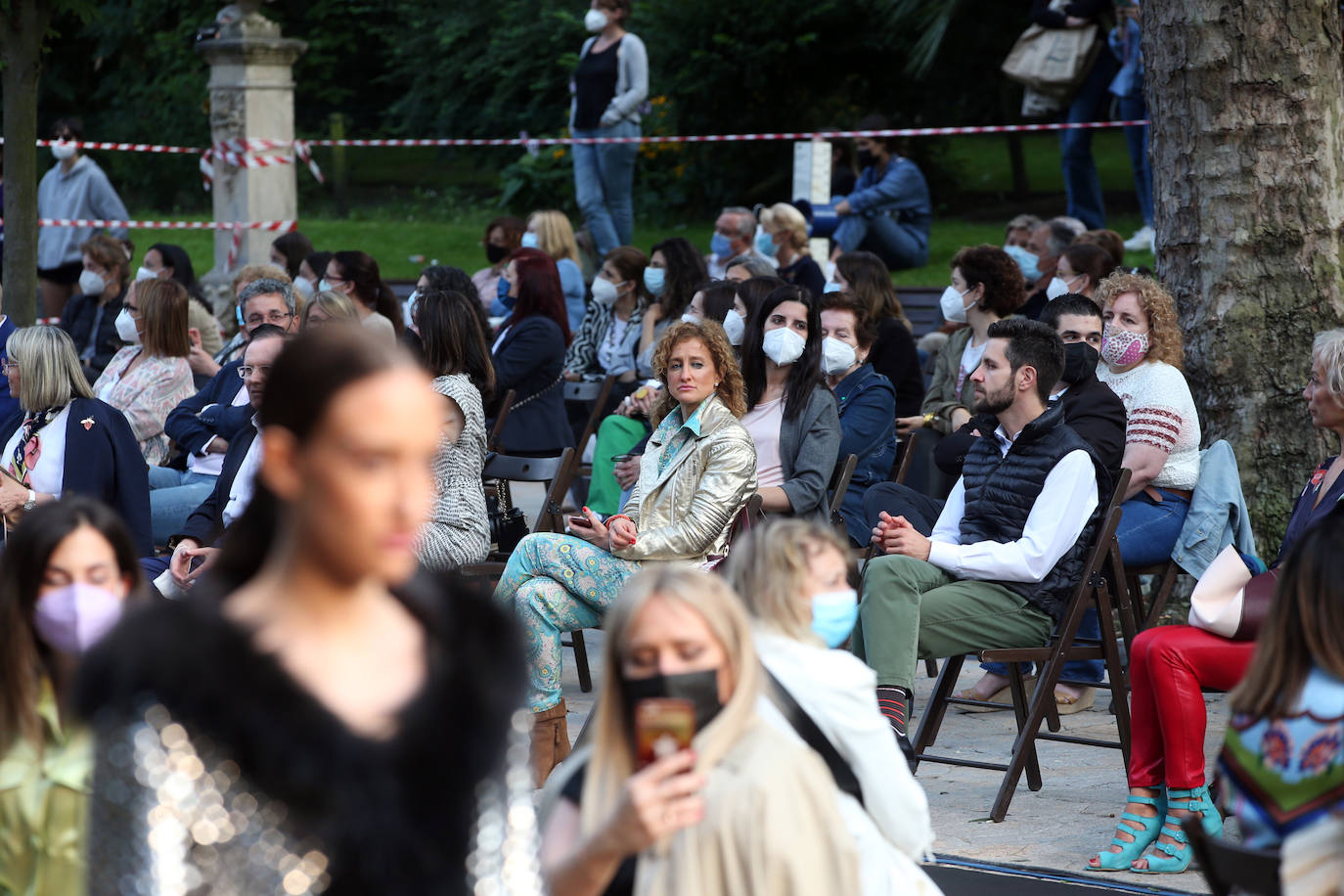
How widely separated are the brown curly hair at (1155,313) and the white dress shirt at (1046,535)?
101 centimetres

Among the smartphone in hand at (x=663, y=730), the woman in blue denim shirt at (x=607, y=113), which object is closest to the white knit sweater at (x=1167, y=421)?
the smartphone in hand at (x=663, y=730)

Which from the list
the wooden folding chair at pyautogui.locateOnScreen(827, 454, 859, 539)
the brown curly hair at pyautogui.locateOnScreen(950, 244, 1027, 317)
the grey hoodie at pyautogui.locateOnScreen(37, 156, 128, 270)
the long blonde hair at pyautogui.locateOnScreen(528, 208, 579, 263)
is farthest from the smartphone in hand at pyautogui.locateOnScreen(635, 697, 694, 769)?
the grey hoodie at pyautogui.locateOnScreen(37, 156, 128, 270)

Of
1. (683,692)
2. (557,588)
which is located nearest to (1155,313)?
(557,588)

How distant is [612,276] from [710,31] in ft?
31.2

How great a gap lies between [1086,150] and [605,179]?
3.54 m

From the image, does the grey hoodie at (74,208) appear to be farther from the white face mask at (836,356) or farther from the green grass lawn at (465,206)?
the white face mask at (836,356)

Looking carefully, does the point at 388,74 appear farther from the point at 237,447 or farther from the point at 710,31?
the point at 237,447

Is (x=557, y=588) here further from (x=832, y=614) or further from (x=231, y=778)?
(x=231, y=778)

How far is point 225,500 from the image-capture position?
6023mm

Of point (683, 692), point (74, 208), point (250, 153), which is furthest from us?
point (74, 208)

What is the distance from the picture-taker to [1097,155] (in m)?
23.1

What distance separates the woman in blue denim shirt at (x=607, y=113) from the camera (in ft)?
40.5

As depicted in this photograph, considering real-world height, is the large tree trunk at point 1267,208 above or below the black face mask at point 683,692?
above

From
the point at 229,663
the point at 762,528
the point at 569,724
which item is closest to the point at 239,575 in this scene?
the point at 229,663
